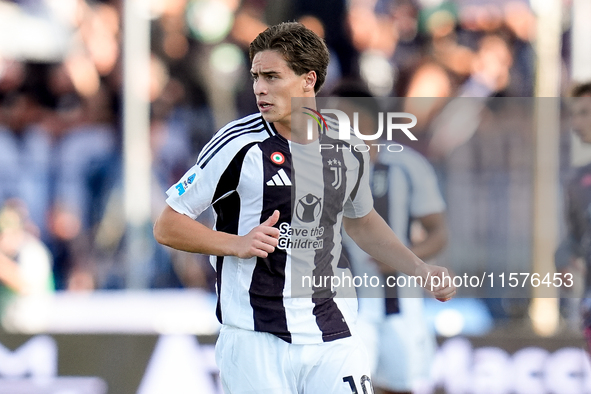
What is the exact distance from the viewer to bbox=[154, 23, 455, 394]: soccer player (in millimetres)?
2627

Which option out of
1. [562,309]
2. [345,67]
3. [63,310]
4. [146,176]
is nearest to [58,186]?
[146,176]

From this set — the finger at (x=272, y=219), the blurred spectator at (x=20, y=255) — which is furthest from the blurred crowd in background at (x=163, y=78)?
the finger at (x=272, y=219)

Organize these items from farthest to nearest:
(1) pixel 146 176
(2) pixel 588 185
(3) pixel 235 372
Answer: (1) pixel 146 176, (2) pixel 588 185, (3) pixel 235 372

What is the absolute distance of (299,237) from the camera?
270cm

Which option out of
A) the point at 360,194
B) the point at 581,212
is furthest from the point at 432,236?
the point at 360,194

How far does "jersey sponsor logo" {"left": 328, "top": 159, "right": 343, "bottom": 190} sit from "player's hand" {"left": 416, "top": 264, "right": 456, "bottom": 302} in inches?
17.6

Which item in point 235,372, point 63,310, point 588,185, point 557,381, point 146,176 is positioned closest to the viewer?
point 235,372

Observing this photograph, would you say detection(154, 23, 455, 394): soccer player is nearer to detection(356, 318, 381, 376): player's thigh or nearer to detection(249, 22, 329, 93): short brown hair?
detection(249, 22, 329, 93): short brown hair

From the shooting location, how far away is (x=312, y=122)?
285cm

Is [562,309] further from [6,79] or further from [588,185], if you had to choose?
[6,79]

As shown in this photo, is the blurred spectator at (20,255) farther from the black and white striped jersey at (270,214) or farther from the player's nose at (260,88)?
the player's nose at (260,88)

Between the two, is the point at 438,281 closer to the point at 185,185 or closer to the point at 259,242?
Result: the point at 259,242

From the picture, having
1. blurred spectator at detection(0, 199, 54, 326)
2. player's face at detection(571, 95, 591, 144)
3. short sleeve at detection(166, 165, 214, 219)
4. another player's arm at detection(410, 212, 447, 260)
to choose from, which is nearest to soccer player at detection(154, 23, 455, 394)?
short sleeve at detection(166, 165, 214, 219)

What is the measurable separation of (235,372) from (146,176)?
3.02 metres
